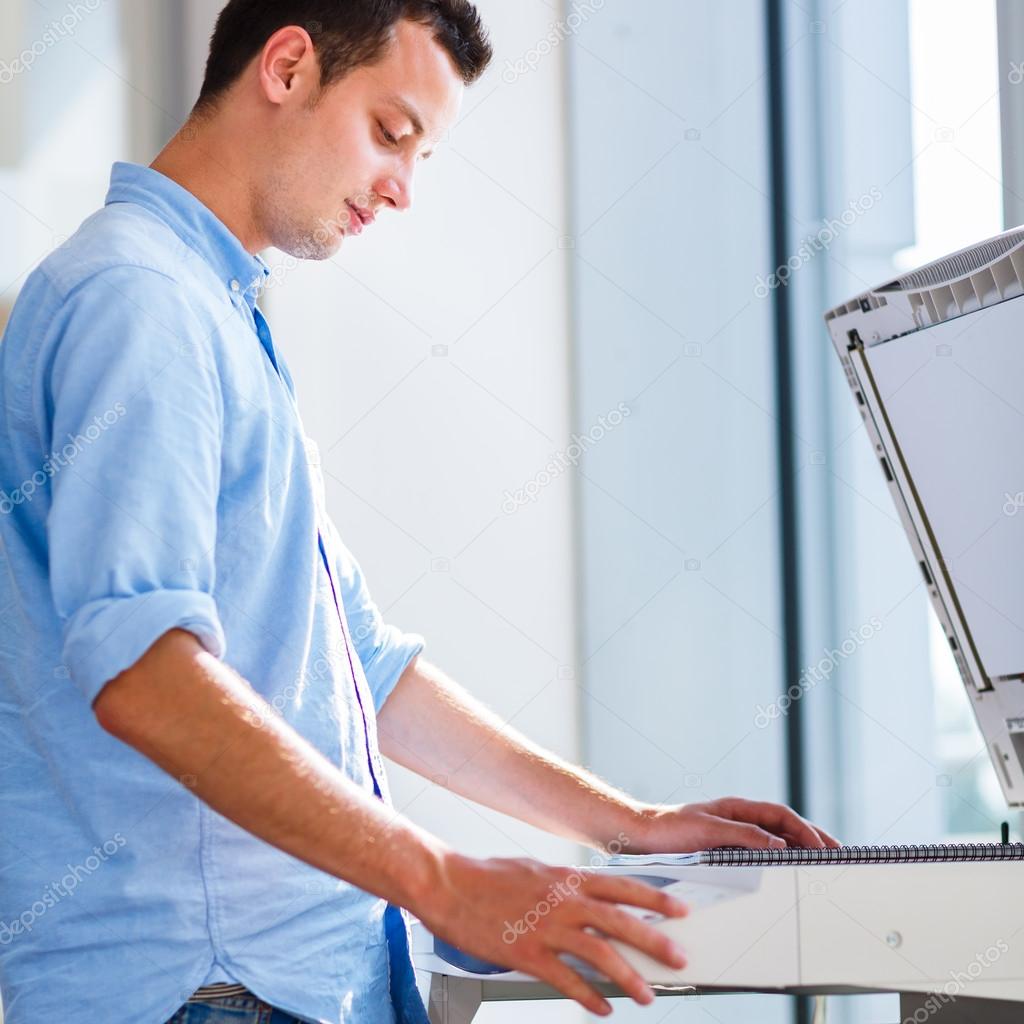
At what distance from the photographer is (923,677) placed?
2041 millimetres

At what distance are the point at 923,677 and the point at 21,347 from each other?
1.65 metres

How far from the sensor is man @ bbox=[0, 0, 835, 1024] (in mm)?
701

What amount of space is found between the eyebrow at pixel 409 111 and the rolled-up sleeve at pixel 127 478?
0.38m

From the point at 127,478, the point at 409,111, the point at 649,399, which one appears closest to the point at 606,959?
the point at 127,478

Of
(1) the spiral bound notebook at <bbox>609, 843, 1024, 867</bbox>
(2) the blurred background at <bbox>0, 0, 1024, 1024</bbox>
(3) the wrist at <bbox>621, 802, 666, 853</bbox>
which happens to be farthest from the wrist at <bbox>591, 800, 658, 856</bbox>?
(2) the blurred background at <bbox>0, 0, 1024, 1024</bbox>

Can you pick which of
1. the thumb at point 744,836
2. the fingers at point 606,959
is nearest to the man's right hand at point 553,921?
the fingers at point 606,959

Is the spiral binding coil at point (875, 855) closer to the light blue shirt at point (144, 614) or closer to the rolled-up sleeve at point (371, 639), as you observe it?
the light blue shirt at point (144, 614)

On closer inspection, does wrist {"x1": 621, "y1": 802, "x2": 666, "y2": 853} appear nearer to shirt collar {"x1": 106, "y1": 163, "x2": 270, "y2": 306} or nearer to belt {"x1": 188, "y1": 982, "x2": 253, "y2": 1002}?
belt {"x1": 188, "y1": 982, "x2": 253, "y2": 1002}

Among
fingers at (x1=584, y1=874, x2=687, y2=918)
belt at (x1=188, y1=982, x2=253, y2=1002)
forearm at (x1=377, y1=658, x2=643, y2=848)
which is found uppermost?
forearm at (x1=377, y1=658, x2=643, y2=848)

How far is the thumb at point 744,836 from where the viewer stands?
1.02m

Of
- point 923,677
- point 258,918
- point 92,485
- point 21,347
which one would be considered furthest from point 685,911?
point 923,677

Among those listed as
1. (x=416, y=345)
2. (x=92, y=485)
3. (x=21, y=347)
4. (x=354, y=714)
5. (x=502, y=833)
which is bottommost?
(x=502, y=833)

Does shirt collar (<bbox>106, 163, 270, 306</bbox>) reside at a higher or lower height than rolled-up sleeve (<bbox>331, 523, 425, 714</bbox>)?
higher

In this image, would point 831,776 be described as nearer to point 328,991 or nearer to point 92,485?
point 328,991
